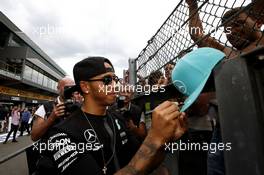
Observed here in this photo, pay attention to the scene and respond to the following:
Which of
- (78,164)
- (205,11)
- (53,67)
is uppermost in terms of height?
(53,67)

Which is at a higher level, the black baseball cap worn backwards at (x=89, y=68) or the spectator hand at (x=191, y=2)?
the spectator hand at (x=191, y=2)

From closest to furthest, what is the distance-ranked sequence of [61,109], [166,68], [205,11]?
[205,11]
[166,68]
[61,109]

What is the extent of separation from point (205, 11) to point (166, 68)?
29.5 inches

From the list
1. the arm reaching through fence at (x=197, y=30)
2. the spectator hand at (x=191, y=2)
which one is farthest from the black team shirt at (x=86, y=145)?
the spectator hand at (x=191, y=2)

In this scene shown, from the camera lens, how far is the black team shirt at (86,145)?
1.35m

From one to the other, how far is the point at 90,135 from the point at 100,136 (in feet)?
0.31

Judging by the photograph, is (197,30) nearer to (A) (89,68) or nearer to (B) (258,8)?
(B) (258,8)

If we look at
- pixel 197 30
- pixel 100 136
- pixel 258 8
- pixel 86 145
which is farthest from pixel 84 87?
pixel 258 8

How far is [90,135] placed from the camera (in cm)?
158

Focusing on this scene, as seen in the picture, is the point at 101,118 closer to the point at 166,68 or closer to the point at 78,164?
the point at 78,164

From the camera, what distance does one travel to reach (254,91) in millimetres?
601

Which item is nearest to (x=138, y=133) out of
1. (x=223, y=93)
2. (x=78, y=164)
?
(x=78, y=164)

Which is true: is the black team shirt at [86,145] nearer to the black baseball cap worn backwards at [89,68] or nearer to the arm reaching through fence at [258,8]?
the black baseball cap worn backwards at [89,68]

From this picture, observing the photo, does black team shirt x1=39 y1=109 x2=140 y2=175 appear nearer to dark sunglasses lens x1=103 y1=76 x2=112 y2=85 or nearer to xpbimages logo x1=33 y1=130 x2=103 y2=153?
xpbimages logo x1=33 y1=130 x2=103 y2=153
